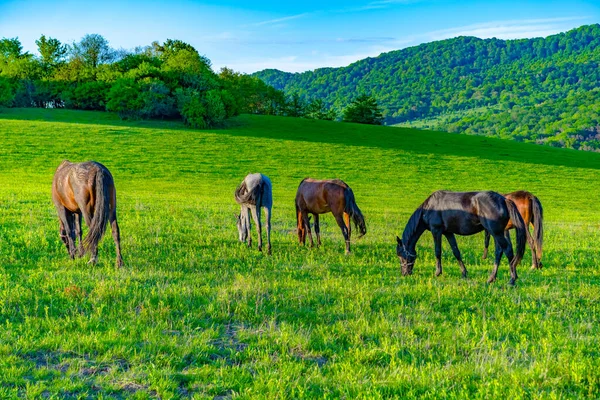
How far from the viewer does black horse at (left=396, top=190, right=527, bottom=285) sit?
9.33 metres

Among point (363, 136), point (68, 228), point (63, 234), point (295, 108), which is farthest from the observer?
point (295, 108)

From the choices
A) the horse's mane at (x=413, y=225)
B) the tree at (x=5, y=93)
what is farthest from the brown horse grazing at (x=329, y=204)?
the tree at (x=5, y=93)

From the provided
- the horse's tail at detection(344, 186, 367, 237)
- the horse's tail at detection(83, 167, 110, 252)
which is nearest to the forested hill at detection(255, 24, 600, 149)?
the horse's tail at detection(344, 186, 367, 237)

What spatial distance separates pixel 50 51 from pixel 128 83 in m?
27.3

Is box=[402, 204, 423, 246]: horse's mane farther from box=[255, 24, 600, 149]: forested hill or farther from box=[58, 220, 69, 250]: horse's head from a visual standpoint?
box=[255, 24, 600, 149]: forested hill

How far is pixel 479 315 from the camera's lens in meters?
7.12

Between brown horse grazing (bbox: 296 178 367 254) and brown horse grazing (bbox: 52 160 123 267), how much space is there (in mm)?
5367

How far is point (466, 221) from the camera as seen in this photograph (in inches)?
384

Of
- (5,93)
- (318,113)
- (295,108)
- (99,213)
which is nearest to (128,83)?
(5,93)

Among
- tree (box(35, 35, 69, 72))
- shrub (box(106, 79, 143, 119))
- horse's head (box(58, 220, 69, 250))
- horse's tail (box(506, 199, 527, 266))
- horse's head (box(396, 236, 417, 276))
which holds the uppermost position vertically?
tree (box(35, 35, 69, 72))

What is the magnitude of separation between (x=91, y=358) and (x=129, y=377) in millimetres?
687

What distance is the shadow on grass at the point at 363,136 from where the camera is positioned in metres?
53.9

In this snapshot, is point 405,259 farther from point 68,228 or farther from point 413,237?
point 68,228

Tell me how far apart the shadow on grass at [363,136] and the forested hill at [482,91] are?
4141cm
